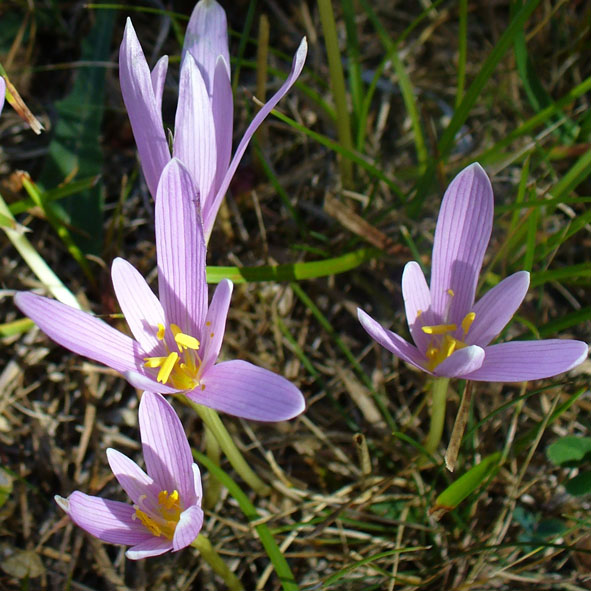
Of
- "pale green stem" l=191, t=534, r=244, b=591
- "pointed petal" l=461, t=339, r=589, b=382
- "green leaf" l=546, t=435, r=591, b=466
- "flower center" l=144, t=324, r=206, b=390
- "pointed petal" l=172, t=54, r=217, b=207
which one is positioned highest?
"pointed petal" l=172, t=54, r=217, b=207

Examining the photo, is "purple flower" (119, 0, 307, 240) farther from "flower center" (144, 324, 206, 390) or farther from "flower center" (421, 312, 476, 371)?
"flower center" (421, 312, 476, 371)

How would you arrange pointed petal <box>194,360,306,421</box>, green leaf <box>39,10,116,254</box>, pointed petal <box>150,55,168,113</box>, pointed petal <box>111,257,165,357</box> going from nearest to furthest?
pointed petal <box>194,360,306,421</box>, pointed petal <box>111,257,165,357</box>, pointed petal <box>150,55,168,113</box>, green leaf <box>39,10,116,254</box>

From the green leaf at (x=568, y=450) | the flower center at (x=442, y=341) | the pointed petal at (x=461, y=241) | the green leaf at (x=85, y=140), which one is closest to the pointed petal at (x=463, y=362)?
the flower center at (x=442, y=341)

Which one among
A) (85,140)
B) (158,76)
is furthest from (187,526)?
(85,140)

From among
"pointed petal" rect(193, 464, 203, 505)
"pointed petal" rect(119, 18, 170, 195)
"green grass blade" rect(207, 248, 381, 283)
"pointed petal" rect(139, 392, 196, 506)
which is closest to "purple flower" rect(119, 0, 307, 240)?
"pointed petal" rect(119, 18, 170, 195)

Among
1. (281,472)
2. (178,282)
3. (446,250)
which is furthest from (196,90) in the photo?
(281,472)

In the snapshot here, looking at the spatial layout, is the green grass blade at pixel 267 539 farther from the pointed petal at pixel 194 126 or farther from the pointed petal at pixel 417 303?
the pointed petal at pixel 194 126

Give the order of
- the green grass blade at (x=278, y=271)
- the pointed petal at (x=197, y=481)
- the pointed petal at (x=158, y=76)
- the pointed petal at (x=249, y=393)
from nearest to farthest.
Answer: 1. the pointed petal at (x=249, y=393)
2. the pointed petal at (x=197, y=481)
3. the pointed petal at (x=158, y=76)
4. the green grass blade at (x=278, y=271)

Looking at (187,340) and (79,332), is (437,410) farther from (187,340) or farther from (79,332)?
(79,332)
